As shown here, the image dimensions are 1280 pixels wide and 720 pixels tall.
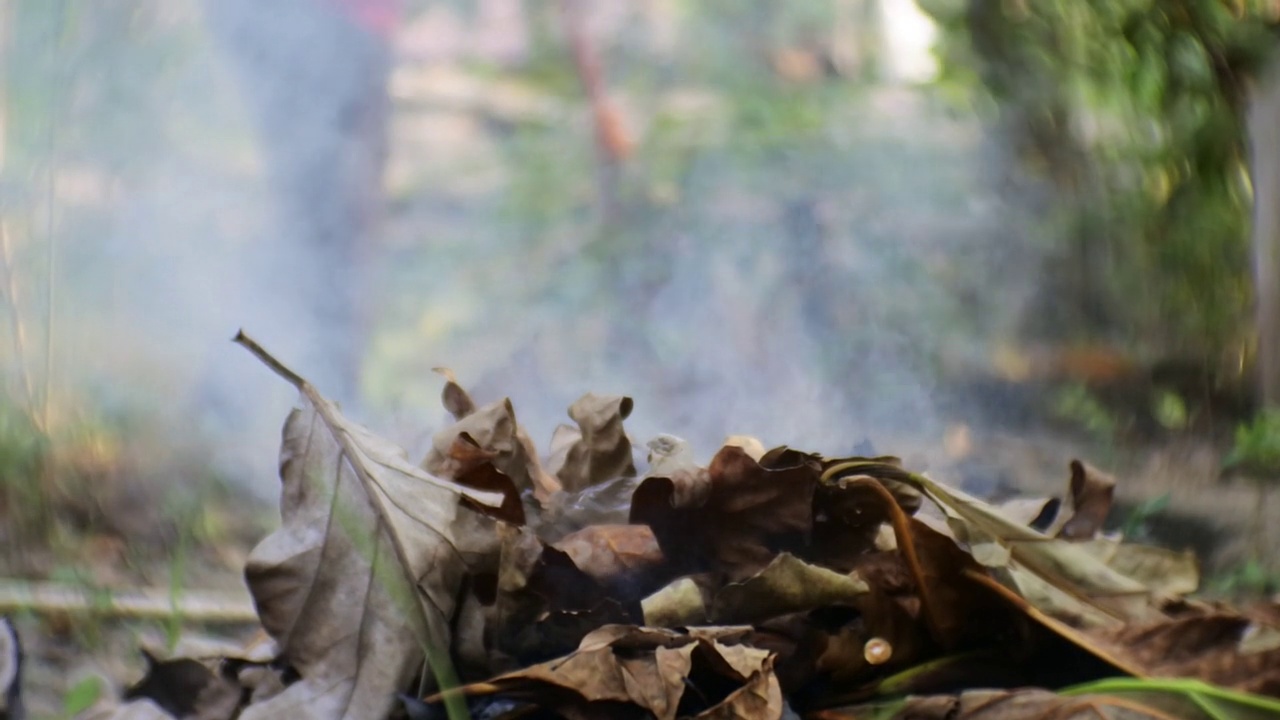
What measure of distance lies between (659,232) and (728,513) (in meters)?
1.52

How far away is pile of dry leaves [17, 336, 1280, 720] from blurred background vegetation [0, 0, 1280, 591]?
34 centimetres

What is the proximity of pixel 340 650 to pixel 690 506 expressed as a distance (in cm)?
19

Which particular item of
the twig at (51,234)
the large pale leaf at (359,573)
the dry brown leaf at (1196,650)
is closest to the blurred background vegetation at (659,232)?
the twig at (51,234)

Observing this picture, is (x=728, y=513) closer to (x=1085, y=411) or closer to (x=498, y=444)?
(x=498, y=444)

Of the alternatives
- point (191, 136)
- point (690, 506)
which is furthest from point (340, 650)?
point (191, 136)

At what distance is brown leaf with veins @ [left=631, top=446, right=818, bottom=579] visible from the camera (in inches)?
21.9

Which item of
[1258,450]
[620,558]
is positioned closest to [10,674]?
[620,558]

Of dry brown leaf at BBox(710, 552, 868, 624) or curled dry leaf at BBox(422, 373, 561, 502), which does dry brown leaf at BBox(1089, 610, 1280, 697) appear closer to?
dry brown leaf at BBox(710, 552, 868, 624)

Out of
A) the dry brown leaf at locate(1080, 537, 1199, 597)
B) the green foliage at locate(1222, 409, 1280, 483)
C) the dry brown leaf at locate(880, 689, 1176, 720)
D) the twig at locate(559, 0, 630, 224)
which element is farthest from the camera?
the twig at locate(559, 0, 630, 224)

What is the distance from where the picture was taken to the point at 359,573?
0.52 meters

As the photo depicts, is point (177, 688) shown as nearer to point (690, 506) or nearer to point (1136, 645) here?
point (690, 506)

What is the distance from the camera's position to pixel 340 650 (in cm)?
51

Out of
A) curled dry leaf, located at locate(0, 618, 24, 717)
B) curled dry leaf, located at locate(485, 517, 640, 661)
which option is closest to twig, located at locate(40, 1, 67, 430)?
curled dry leaf, located at locate(0, 618, 24, 717)

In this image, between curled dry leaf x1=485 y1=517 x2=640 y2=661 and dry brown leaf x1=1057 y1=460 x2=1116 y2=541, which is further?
dry brown leaf x1=1057 y1=460 x2=1116 y2=541
